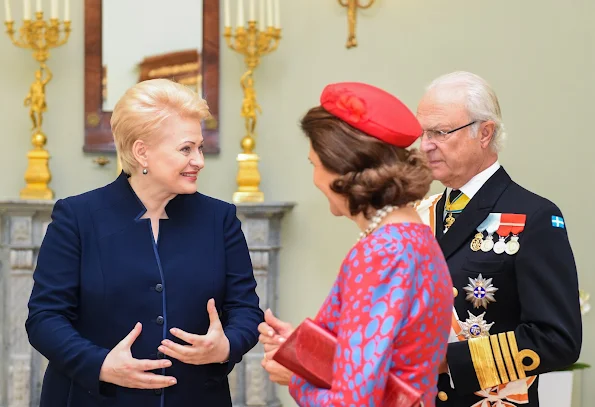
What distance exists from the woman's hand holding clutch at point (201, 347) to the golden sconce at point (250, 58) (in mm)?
2099

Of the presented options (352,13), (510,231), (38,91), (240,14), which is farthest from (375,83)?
(510,231)

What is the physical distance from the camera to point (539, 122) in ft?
14.0

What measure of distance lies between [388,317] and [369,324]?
38 millimetres

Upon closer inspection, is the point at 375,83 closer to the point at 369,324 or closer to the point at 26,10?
the point at 26,10

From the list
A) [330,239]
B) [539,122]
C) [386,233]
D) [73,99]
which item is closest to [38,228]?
[73,99]

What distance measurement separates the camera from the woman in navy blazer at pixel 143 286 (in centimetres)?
218

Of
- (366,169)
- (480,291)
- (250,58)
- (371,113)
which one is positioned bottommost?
(480,291)

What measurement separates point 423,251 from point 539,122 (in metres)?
2.84

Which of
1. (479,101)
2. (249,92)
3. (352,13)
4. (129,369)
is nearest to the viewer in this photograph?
(129,369)

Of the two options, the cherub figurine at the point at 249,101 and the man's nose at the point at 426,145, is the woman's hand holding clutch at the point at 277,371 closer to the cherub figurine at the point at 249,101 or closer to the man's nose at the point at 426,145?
the man's nose at the point at 426,145

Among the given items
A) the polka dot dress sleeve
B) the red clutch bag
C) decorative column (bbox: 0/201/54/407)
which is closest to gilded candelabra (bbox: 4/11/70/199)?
decorative column (bbox: 0/201/54/407)

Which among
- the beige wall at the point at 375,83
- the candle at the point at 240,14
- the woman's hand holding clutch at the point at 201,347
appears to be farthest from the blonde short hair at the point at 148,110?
the beige wall at the point at 375,83

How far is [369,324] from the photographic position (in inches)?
61.7

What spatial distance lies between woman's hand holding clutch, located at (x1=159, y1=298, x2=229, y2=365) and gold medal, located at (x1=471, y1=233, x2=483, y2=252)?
72 cm
